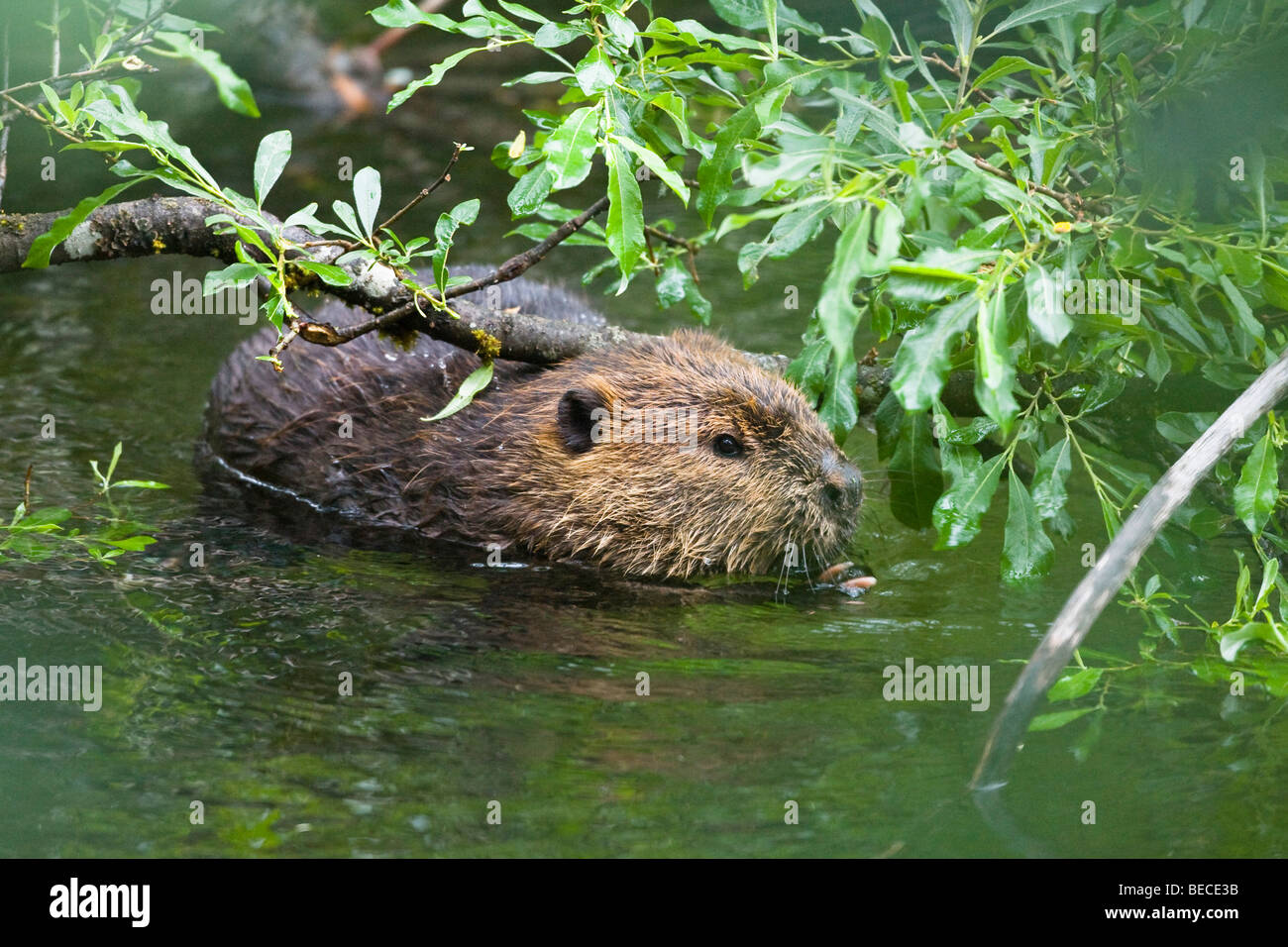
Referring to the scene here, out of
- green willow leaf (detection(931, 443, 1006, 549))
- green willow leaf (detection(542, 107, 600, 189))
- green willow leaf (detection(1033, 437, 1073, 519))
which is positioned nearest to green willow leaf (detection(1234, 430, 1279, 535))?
green willow leaf (detection(1033, 437, 1073, 519))

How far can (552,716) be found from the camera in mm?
3904

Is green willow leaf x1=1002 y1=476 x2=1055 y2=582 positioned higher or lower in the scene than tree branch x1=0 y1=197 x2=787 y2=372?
lower

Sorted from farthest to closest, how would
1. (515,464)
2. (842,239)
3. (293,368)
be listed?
(293,368) < (515,464) < (842,239)

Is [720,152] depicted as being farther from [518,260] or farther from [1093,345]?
[1093,345]

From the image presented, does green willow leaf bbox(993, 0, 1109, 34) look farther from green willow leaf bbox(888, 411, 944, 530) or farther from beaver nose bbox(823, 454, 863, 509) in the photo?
beaver nose bbox(823, 454, 863, 509)

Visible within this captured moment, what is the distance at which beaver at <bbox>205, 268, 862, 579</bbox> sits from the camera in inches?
209

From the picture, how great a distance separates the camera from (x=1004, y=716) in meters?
3.21

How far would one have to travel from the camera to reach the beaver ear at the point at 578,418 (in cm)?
536

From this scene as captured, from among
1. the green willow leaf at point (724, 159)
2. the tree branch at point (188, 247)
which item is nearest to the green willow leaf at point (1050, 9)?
the green willow leaf at point (724, 159)

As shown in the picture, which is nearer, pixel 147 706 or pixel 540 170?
pixel 147 706

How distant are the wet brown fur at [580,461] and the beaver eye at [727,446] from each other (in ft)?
0.08
